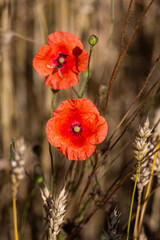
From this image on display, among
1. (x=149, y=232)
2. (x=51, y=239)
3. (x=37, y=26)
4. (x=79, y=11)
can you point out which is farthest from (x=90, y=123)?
(x=37, y=26)

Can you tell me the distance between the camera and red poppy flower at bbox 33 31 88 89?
0.89 m

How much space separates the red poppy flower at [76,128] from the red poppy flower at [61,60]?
0.09 m

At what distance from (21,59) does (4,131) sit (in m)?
0.53

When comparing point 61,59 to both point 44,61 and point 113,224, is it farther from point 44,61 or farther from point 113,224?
point 113,224

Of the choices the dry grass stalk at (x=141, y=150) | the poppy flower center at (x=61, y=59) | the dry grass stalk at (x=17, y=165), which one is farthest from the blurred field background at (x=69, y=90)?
the dry grass stalk at (x=17, y=165)

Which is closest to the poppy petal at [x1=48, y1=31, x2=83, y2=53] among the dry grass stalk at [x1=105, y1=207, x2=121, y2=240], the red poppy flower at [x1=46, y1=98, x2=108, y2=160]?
the red poppy flower at [x1=46, y1=98, x2=108, y2=160]

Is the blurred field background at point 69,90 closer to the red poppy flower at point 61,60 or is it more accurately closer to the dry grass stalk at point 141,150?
the red poppy flower at point 61,60

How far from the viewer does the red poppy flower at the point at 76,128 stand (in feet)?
2.66

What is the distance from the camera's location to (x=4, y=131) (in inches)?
65.7

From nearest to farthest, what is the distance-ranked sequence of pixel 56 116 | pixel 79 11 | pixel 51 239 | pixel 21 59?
pixel 51 239, pixel 56 116, pixel 79 11, pixel 21 59

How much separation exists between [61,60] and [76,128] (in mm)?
249

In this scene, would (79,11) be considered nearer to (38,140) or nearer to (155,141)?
(38,140)

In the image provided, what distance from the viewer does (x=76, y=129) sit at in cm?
89

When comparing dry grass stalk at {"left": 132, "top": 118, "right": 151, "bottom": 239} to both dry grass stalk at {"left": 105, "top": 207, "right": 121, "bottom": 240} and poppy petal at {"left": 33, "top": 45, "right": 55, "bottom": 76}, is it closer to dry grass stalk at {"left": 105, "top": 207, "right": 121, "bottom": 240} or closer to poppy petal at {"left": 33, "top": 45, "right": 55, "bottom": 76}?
dry grass stalk at {"left": 105, "top": 207, "right": 121, "bottom": 240}
